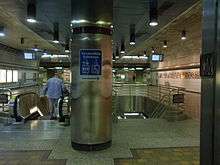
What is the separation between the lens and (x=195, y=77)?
487 inches

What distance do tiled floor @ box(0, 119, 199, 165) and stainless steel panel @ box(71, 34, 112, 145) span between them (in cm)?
39

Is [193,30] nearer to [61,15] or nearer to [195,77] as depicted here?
[195,77]

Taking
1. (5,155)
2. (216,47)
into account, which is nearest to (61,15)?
(5,155)

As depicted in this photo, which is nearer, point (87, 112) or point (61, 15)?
point (87, 112)

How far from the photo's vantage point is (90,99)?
6.02 meters

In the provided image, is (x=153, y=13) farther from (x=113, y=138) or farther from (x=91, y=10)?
(x=113, y=138)

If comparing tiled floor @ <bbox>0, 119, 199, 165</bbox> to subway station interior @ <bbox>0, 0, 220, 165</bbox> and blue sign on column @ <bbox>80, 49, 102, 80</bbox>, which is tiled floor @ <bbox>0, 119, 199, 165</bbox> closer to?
subway station interior @ <bbox>0, 0, 220, 165</bbox>

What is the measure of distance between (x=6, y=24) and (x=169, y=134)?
→ 802 centimetres

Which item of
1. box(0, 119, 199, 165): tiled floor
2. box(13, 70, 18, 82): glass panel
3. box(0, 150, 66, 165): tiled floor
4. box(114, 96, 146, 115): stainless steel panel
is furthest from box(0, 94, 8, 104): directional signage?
box(114, 96, 146, 115): stainless steel panel

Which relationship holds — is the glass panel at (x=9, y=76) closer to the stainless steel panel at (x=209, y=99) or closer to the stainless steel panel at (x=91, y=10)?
the stainless steel panel at (x=91, y=10)

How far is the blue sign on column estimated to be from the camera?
5.96m

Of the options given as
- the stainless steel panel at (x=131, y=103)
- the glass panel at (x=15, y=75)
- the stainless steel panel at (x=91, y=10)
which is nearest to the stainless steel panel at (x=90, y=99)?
the stainless steel panel at (x=91, y=10)

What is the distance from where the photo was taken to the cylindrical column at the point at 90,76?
19.6ft

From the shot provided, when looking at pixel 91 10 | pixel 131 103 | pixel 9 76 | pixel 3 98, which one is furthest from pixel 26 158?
pixel 131 103
